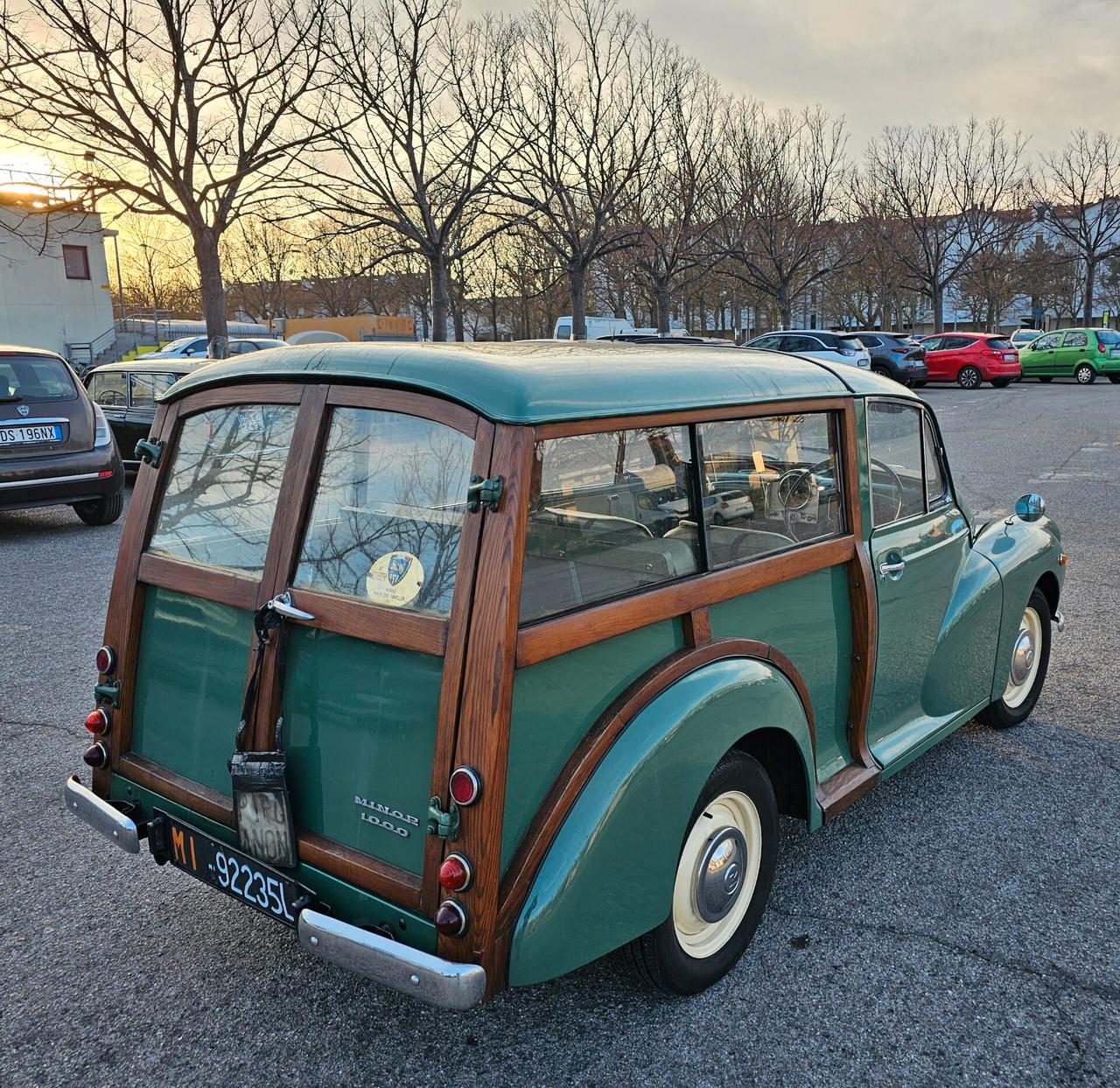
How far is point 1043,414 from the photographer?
1959cm

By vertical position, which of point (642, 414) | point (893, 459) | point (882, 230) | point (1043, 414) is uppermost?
point (882, 230)

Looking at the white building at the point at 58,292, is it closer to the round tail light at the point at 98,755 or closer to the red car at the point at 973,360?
the red car at the point at 973,360

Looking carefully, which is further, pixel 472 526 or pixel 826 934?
pixel 826 934

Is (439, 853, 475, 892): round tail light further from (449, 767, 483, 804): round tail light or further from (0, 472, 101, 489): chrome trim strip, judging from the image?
(0, 472, 101, 489): chrome trim strip

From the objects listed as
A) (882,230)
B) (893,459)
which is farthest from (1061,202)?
(893,459)

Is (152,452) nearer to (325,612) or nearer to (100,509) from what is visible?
(325,612)

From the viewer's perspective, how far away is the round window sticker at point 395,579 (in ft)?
7.48

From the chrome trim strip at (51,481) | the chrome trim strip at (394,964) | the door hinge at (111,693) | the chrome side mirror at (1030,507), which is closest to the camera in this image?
the chrome trim strip at (394,964)

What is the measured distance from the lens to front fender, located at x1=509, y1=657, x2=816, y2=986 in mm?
2174

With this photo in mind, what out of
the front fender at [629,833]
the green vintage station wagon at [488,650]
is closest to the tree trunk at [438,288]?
the green vintage station wagon at [488,650]

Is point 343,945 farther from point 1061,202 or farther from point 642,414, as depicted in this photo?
point 1061,202

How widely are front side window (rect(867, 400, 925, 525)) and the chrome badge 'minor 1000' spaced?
194cm

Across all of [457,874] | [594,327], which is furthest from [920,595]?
[594,327]

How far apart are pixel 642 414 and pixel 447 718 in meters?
0.91
